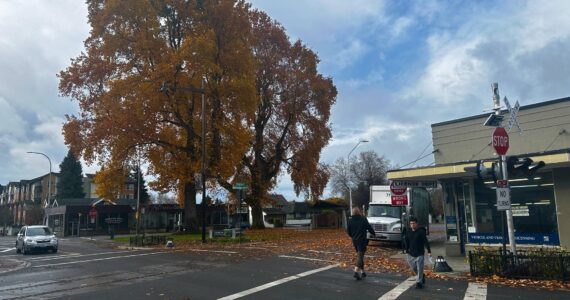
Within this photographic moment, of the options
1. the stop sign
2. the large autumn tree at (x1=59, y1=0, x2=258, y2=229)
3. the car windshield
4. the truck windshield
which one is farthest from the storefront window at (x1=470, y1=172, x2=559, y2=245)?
the car windshield

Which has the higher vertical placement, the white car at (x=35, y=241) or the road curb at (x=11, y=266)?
the white car at (x=35, y=241)

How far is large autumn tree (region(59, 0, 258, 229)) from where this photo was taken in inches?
1175

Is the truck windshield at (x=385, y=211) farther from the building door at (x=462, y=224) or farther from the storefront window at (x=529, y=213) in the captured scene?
the storefront window at (x=529, y=213)

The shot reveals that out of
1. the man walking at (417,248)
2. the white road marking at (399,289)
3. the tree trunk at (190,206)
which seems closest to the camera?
the white road marking at (399,289)

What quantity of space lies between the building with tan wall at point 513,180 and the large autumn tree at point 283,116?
24.5m

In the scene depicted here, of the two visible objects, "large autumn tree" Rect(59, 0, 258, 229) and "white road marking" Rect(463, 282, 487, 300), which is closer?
"white road marking" Rect(463, 282, 487, 300)

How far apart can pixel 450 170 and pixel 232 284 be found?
847 cm

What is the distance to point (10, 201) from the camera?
110 metres

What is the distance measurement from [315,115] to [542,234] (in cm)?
3084

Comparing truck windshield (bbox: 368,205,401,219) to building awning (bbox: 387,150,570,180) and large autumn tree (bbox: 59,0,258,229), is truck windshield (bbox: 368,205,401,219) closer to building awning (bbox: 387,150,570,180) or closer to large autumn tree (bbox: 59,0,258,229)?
building awning (bbox: 387,150,570,180)

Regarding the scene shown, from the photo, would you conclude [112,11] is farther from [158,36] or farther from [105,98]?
[105,98]

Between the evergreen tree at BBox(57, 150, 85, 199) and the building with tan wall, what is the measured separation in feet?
256

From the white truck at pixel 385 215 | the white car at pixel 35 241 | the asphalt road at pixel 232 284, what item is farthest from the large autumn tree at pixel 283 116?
the asphalt road at pixel 232 284

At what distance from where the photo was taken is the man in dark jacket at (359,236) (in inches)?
479
